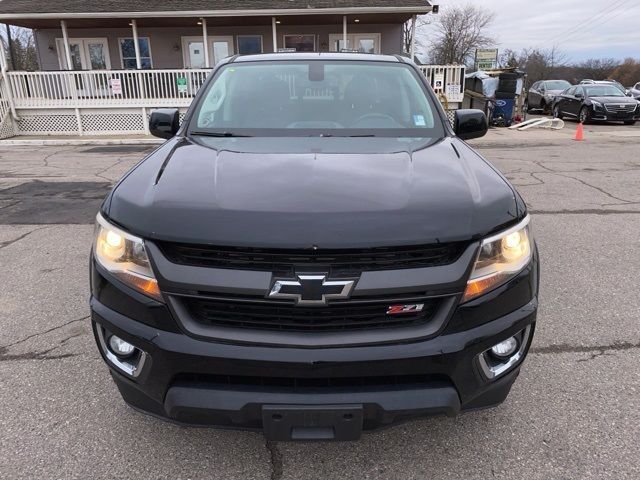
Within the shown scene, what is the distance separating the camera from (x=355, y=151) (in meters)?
2.64

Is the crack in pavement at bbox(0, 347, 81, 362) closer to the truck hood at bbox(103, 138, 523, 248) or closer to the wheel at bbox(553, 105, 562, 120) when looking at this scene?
the truck hood at bbox(103, 138, 523, 248)

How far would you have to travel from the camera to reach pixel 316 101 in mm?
3346

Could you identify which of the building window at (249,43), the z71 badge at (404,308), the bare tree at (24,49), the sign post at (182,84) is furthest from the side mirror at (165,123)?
the bare tree at (24,49)

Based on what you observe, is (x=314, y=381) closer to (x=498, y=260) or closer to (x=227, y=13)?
(x=498, y=260)

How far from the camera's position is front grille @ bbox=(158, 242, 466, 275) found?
1836 mm

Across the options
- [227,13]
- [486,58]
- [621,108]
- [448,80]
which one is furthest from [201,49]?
[621,108]

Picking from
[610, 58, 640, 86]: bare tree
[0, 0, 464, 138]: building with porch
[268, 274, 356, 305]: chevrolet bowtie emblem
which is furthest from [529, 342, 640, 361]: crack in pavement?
[610, 58, 640, 86]: bare tree

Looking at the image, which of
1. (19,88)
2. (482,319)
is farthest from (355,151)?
(19,88)

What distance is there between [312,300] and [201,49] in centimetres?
1990

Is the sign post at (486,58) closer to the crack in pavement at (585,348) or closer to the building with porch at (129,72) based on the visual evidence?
the building with porch at (129,72)

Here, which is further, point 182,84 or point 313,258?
point 182,84

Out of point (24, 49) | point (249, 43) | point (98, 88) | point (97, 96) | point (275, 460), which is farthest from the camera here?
point (24, 49)

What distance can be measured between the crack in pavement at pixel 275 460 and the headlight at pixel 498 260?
1.12 metres

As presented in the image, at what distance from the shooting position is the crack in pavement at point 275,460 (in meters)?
2.19
